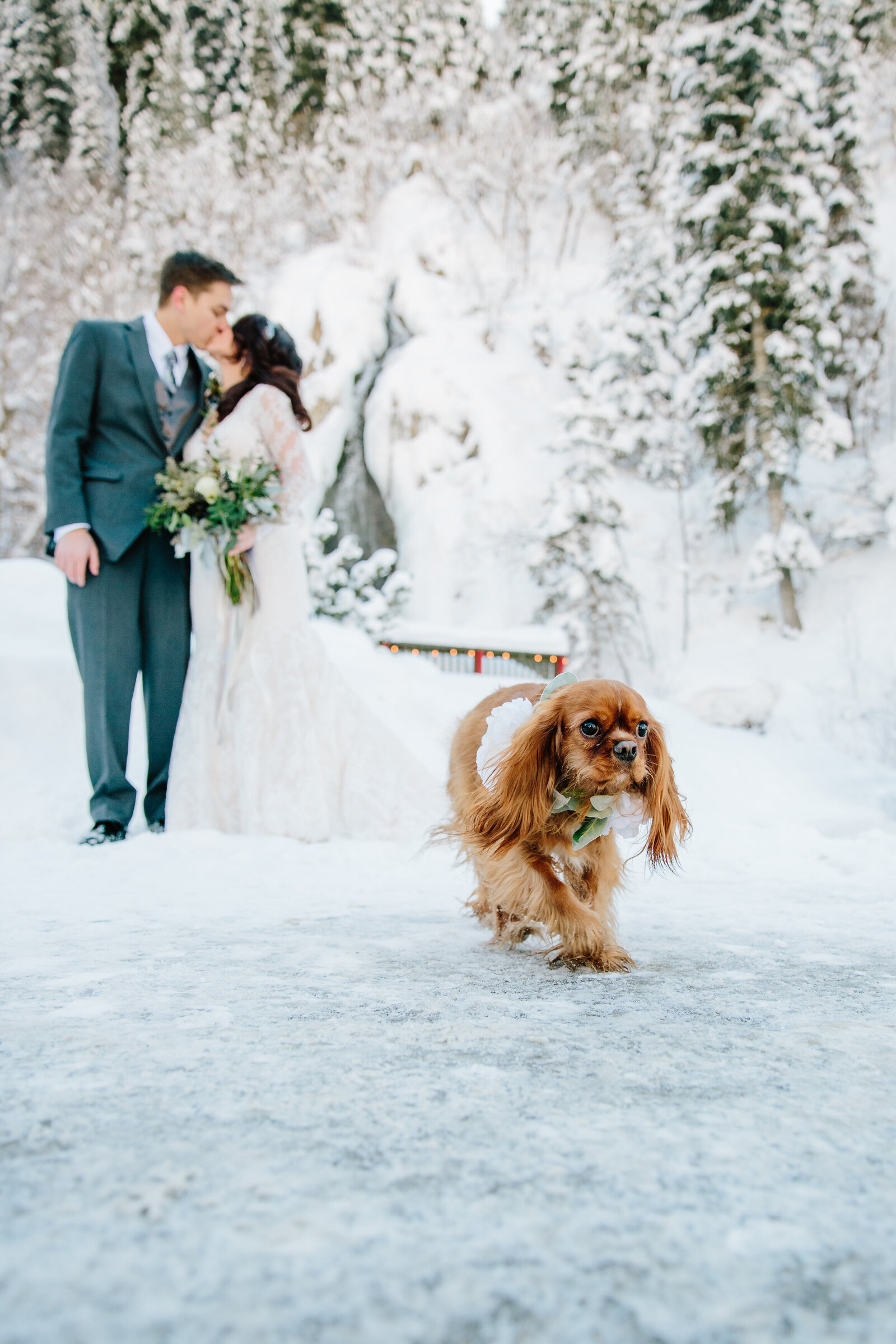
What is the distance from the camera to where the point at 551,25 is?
2556cm

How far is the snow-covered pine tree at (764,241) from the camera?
14.3 metres

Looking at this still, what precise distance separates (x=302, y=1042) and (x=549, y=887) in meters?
0.91

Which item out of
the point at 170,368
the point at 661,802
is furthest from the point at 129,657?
the point at 661,802

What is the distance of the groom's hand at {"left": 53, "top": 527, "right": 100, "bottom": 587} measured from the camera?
11.8 ft

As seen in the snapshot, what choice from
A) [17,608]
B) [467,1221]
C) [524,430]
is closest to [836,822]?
[467,1221]

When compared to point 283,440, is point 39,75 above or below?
above

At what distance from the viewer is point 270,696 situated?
4.07 meters

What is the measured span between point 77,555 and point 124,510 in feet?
1.11

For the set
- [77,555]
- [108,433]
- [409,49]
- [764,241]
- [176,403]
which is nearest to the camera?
[77,555]

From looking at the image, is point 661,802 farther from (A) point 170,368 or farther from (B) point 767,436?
(B) point 767,436

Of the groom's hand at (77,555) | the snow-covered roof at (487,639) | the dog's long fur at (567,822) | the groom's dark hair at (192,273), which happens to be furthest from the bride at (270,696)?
the snow-covered roof at (487,639)

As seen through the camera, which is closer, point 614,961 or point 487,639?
point 614,961

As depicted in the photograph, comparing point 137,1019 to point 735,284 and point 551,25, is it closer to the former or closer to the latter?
point 735,284

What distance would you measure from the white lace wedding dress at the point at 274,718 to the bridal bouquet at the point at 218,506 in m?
0.07
